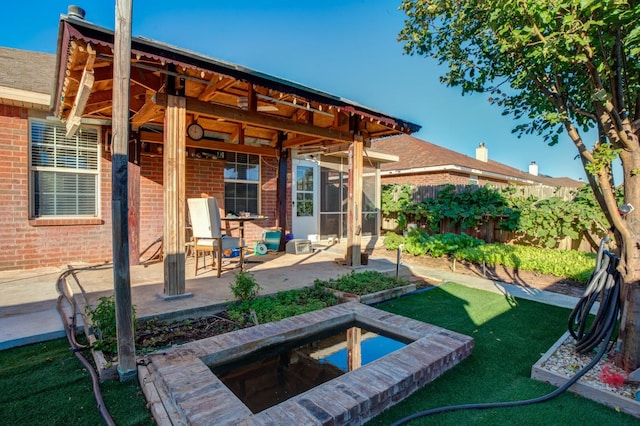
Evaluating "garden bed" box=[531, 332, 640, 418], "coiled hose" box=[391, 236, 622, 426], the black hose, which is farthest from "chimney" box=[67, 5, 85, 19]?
"coiled hose" box=[391, 236, 622, 426]

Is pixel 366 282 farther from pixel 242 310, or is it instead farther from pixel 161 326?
pixel 161 326

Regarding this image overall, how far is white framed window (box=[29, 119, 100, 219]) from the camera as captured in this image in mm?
5648

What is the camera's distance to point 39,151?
5676 millimetres

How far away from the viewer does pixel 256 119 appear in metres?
4.80

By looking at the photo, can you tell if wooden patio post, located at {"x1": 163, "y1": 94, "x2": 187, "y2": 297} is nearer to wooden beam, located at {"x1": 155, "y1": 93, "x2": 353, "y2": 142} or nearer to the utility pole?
wooden beam, located at {"x1": 155, "y1": 93, "x2": 353, "y2": 142}

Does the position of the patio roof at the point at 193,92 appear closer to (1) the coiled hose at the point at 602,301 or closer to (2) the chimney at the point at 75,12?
(2) the chimney at the point at 75,12

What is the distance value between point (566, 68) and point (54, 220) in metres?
7.34

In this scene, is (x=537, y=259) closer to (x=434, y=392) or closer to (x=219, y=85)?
(x=434, y=392)

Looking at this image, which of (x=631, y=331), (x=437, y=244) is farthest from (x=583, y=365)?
(x=437, y=244)

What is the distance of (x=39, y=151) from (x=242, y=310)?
477 cm

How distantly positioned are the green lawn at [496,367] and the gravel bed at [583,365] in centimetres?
15

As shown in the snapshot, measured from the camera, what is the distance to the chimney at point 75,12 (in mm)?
3125

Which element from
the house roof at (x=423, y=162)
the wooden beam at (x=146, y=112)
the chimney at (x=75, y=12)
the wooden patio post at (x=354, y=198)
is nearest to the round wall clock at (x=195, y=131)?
the wooden beam at (x=146, y=112)

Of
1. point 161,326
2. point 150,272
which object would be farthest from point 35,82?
point 161,326
